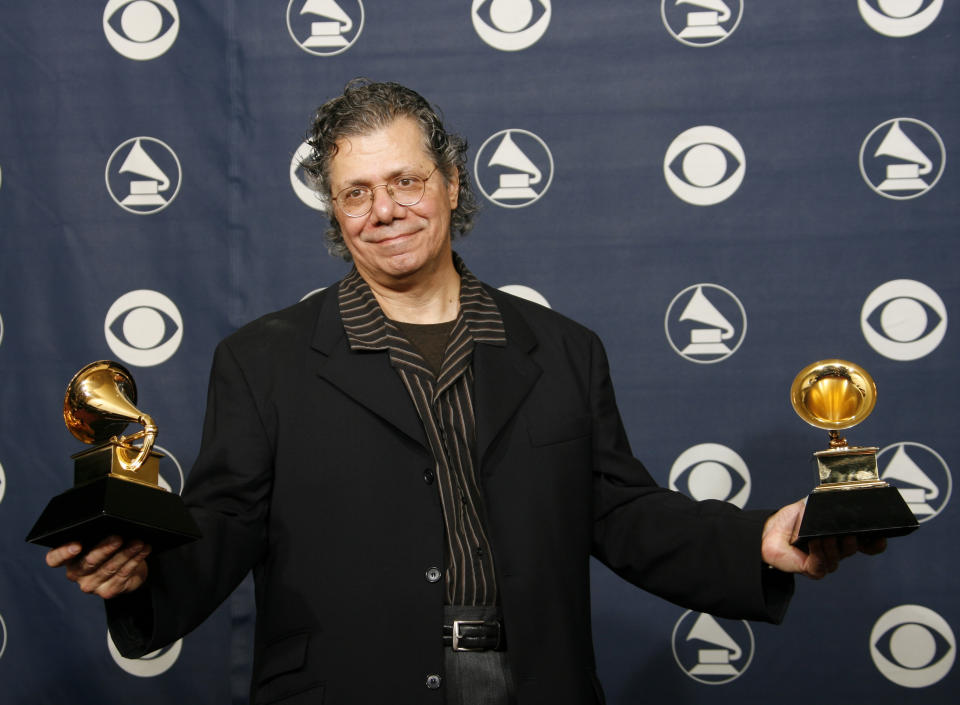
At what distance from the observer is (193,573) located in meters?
1.29

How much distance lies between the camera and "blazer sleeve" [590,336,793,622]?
140 centimetres

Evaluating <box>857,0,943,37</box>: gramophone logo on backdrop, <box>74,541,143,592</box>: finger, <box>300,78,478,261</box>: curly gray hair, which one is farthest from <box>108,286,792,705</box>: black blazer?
<box>857,0,943,37</box>: gramophone logo on backdrop

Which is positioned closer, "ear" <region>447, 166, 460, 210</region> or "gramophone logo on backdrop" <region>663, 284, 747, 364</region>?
"ear" <region>447, 166, 460, 210</region>

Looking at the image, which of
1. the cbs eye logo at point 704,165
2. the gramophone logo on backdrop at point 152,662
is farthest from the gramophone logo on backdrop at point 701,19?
the gramophone logo on backdrop at point 152,662

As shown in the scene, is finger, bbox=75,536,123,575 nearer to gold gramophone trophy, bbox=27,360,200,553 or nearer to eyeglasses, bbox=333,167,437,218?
gold gramophone trophy, bbox=27,360,200,553

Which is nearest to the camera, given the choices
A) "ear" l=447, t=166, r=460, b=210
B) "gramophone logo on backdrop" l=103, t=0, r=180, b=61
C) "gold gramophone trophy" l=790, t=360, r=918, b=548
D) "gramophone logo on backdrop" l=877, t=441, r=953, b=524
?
"gold gramophone trophy" l=790, t=360, r=918, b=548

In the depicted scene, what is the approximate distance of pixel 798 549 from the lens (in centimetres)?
133

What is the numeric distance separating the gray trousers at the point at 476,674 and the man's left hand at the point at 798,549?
0.39 metres

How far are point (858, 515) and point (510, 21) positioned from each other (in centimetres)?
140

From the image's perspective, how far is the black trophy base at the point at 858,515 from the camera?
1.16 m

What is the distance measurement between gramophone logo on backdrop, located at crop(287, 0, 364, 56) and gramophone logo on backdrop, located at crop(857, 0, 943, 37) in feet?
3.69

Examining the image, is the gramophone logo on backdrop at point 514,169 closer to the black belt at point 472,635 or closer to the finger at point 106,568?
the black belt at point 472,635

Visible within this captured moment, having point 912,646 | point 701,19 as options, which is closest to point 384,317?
point 701,19

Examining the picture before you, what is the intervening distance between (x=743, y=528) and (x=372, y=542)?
0.52 metres
